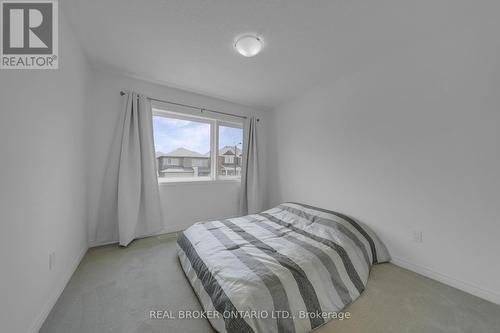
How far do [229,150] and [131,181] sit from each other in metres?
1.71

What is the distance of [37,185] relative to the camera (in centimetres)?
119

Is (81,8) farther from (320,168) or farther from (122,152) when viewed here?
(320,168)

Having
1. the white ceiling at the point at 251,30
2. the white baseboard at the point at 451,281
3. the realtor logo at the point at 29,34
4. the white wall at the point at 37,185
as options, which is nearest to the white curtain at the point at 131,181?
the white wall at the point at 37,185

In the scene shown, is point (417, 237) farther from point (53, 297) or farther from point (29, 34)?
point (29, 34)

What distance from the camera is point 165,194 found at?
279cm

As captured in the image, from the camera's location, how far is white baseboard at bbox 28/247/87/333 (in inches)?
44.8

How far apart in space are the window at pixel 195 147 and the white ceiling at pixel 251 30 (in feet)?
2.45

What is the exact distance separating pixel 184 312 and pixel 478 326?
2.04 meters

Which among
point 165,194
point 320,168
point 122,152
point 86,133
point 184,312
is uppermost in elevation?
point 86,133

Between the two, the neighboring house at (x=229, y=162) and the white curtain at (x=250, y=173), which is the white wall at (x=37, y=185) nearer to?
the neighboring house at (x=229, y=162)

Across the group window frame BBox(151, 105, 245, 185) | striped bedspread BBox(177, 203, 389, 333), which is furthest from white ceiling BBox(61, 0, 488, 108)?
striped bedspread BBox(177, 203, 389, 333)

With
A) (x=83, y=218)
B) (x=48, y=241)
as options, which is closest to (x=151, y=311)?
(x=48, y=241)

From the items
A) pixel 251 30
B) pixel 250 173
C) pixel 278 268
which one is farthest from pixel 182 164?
pixel 278 268

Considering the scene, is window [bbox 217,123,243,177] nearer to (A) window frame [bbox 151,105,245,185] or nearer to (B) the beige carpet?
(A) window frame [bbox 151,105,245,185]
